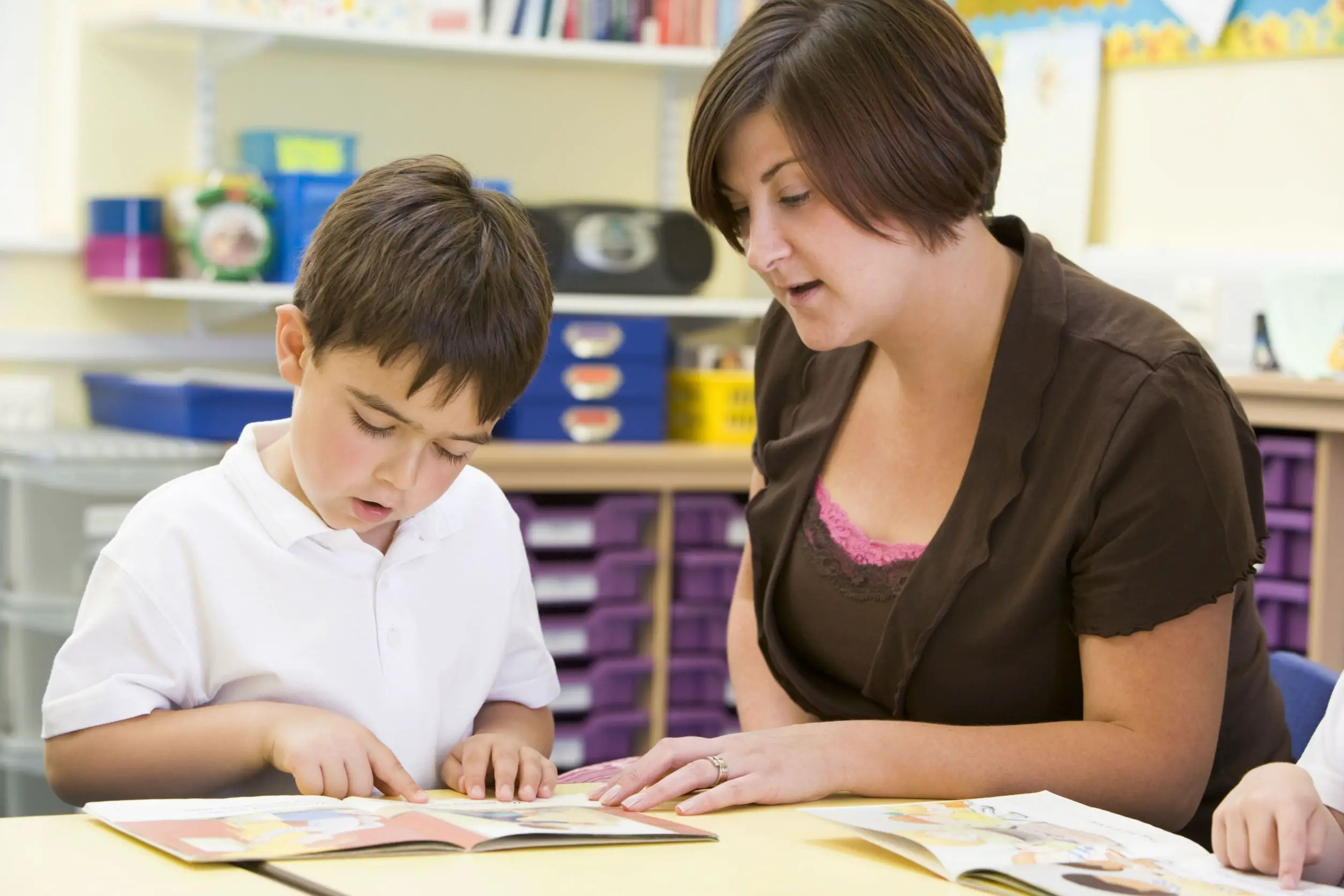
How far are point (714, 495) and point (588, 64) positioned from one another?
0.88 m

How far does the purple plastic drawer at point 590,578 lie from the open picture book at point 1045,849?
5.20ft

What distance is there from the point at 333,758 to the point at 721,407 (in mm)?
1807

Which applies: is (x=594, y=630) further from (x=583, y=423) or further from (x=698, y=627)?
(x=583, y=423)

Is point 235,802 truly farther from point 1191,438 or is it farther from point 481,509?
point 1191,438

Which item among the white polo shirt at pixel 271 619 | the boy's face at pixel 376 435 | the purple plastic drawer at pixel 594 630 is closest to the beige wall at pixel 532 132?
the purple plastic drawer at pixel 594 630

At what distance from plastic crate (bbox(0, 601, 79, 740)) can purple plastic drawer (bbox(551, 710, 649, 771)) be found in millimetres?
779

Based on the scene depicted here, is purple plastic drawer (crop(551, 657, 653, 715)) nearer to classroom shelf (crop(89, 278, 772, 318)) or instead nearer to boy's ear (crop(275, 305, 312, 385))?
classroom shelf (crop(89, 278, 772, 318))

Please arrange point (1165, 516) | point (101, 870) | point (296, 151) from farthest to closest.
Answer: point (296, 151) → point (1165, 516) → point (101, 870)

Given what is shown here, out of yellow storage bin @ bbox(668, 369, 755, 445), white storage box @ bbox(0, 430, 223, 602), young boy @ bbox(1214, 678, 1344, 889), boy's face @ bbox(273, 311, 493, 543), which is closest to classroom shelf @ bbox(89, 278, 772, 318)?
yellow storage bin @ bbox(668, 369, 755, 445)

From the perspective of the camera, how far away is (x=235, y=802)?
0.99 m

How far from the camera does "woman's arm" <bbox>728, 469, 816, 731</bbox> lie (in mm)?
1503

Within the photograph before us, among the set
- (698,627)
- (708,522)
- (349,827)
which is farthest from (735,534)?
(349,827)

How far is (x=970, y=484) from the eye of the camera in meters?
1.30

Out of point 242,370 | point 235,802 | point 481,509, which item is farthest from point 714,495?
point 235,802
